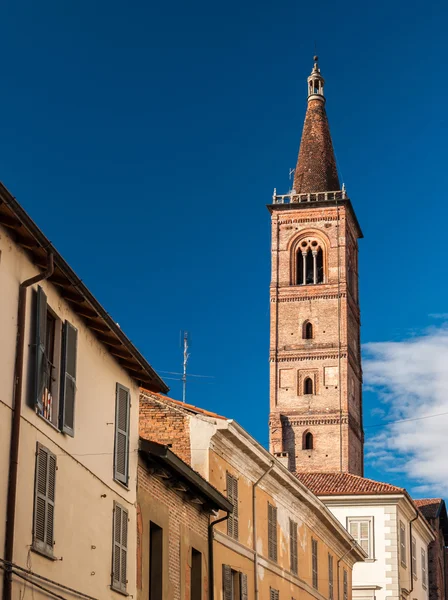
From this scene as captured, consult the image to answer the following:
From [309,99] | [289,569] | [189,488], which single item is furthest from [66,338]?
[309,99]

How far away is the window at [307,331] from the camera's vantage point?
89.2m

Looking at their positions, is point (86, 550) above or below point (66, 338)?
below

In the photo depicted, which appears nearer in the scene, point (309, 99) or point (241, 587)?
point (241, 587)

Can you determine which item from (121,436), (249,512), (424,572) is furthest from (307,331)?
(121,436)

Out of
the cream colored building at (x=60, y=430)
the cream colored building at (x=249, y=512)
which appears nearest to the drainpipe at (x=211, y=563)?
the cream colored building at (x=249, y=512)

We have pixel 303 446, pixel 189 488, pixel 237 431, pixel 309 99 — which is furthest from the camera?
pixel 309 99

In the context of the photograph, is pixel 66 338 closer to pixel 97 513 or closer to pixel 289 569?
Answer: pixel 97 513

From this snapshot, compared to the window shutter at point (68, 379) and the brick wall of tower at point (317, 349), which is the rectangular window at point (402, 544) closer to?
the window shutter at point (68, 379)

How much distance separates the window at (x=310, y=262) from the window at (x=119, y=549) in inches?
2957

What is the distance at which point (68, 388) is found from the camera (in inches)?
602

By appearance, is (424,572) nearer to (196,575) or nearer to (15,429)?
(196,575)

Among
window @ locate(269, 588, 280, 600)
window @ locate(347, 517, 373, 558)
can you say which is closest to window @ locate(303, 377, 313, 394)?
window @ locate(347, 517, 373, 558)

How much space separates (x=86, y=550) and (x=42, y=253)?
407 centimetres

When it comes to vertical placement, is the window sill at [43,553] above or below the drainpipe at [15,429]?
below
